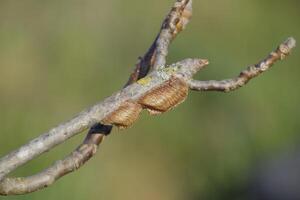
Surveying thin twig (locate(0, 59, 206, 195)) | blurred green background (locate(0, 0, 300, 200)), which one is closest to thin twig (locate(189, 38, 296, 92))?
thin twig (locate(0, 59, 206, 195))

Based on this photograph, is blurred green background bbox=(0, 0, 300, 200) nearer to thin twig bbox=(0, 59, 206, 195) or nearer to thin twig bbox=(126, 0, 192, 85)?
thin twig bbox=(126, 0, 192, 85)

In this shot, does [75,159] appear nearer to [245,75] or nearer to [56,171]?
[56,171]

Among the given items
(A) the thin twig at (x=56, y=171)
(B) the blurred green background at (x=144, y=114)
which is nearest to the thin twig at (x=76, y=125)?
(A) the thin twig at (x=56, y=171)

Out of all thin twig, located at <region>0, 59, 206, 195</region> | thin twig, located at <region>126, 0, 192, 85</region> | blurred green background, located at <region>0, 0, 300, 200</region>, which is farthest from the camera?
blurred green background, located at <region>0, 0, 300, 200</region>

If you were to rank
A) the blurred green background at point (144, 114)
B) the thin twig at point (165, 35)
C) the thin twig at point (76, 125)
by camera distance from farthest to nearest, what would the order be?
the blurred green background at point (144, 114), the thin twig at point (165, 35), the thin twig at point (76, 125)

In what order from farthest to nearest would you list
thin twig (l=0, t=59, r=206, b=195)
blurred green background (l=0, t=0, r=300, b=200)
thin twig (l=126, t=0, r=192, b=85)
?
blurred green background (l=0, t=0, r=300, b=200) < thin twig (l=126, t=0, r=192, b=85) < thin twig (l=0, t=59, r=206, b=195)

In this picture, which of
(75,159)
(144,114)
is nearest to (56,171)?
(75,159)

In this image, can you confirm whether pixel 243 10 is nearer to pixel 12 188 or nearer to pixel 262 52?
pixel 262 52

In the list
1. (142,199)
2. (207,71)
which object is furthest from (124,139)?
(207,71)

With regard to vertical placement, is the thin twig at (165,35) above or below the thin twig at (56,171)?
above

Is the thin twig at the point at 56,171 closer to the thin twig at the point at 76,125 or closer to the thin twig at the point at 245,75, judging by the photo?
the thin twig at the point at 76,125
